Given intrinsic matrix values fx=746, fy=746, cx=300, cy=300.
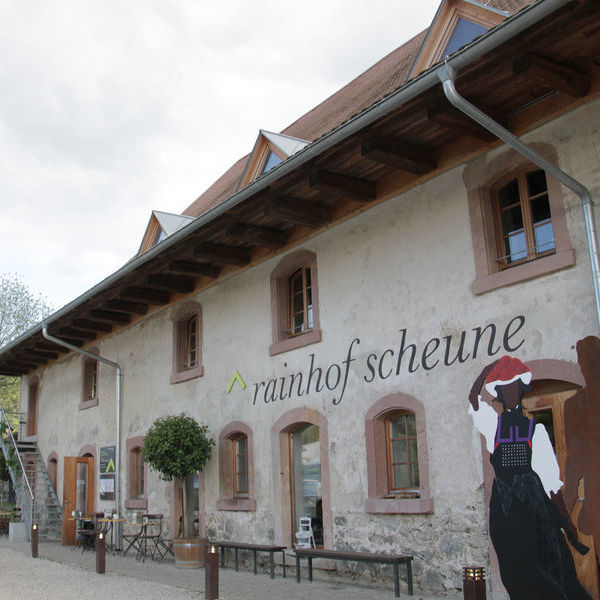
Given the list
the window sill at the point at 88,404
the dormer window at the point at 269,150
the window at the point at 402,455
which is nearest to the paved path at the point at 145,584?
the window at the point at 402,455

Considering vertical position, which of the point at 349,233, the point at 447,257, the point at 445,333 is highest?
the point at 349,233

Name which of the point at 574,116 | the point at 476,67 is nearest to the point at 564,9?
the point at 476,67

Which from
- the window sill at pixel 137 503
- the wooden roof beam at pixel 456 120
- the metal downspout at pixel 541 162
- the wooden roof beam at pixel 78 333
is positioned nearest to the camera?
the metal downspout at pixel 541 162

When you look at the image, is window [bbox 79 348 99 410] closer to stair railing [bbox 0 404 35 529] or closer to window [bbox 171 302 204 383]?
stair railing [bbox 0 404 35 529]

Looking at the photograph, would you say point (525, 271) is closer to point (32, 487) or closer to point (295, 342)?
point (295, 342)

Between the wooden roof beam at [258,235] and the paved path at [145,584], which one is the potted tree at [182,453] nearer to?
the paved path at [145,584]

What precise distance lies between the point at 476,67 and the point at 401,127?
155cm

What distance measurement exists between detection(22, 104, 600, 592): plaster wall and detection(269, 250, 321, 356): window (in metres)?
0.19

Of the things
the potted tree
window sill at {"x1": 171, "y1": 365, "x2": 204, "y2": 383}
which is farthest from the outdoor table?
window sill at {"x1": 171, "y1": 365, "x2": 204, "y2": 383}

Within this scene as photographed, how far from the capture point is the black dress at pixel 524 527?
7.62 meters

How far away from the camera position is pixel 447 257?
30.7 ft

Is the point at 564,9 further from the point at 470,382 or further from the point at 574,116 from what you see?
the point at 470,382

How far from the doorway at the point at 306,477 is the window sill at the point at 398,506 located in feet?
4.70

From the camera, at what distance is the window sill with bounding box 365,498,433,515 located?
9.08 meters
